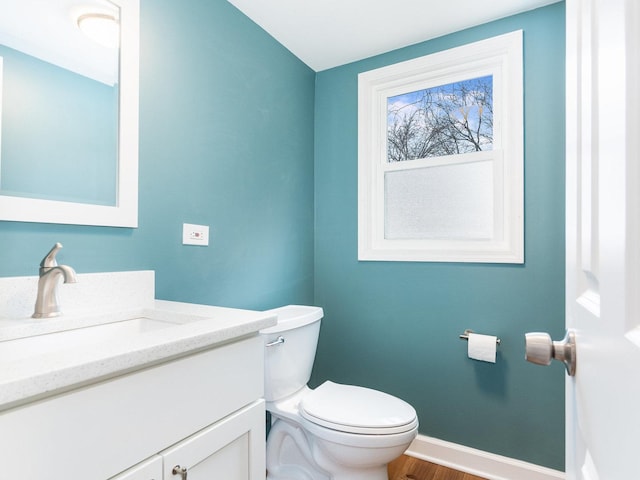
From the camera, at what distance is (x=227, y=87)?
1594mm

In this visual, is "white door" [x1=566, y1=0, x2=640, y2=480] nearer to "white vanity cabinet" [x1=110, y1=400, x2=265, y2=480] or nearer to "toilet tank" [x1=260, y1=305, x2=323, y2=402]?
"white vanity cabinet" [x1=110, y1=400, x2=265, y2=480]

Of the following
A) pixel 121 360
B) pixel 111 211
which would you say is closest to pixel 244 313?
pixel 121 360

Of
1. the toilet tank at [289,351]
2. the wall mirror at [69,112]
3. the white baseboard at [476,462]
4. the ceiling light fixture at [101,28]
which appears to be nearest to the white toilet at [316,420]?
the toilet tank at [289,351]

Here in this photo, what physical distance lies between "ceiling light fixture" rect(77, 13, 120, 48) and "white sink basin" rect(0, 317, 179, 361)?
3.07 feet

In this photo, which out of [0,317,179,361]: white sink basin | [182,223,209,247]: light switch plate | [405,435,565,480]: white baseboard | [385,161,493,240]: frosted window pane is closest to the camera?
[0,317,179,361]: white sink basin

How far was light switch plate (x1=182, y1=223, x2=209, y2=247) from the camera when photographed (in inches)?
54.3

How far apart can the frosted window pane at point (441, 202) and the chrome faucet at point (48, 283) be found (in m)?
1.57

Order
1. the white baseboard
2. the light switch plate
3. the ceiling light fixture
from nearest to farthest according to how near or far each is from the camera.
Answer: the ceiling light fixture
the light switch plate
the white baseboard

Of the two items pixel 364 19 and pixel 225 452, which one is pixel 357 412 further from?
pixel 364 19

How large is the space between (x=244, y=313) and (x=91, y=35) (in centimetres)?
105

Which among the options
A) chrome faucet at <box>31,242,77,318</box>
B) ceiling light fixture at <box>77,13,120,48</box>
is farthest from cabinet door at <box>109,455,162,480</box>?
ceiling light fixture at <box>77,13,120,48</box>

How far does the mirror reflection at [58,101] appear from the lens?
3.11ft

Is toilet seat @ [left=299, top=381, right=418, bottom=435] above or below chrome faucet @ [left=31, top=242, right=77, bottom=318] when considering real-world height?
below

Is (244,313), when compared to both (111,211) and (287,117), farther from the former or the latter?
(287,117)
